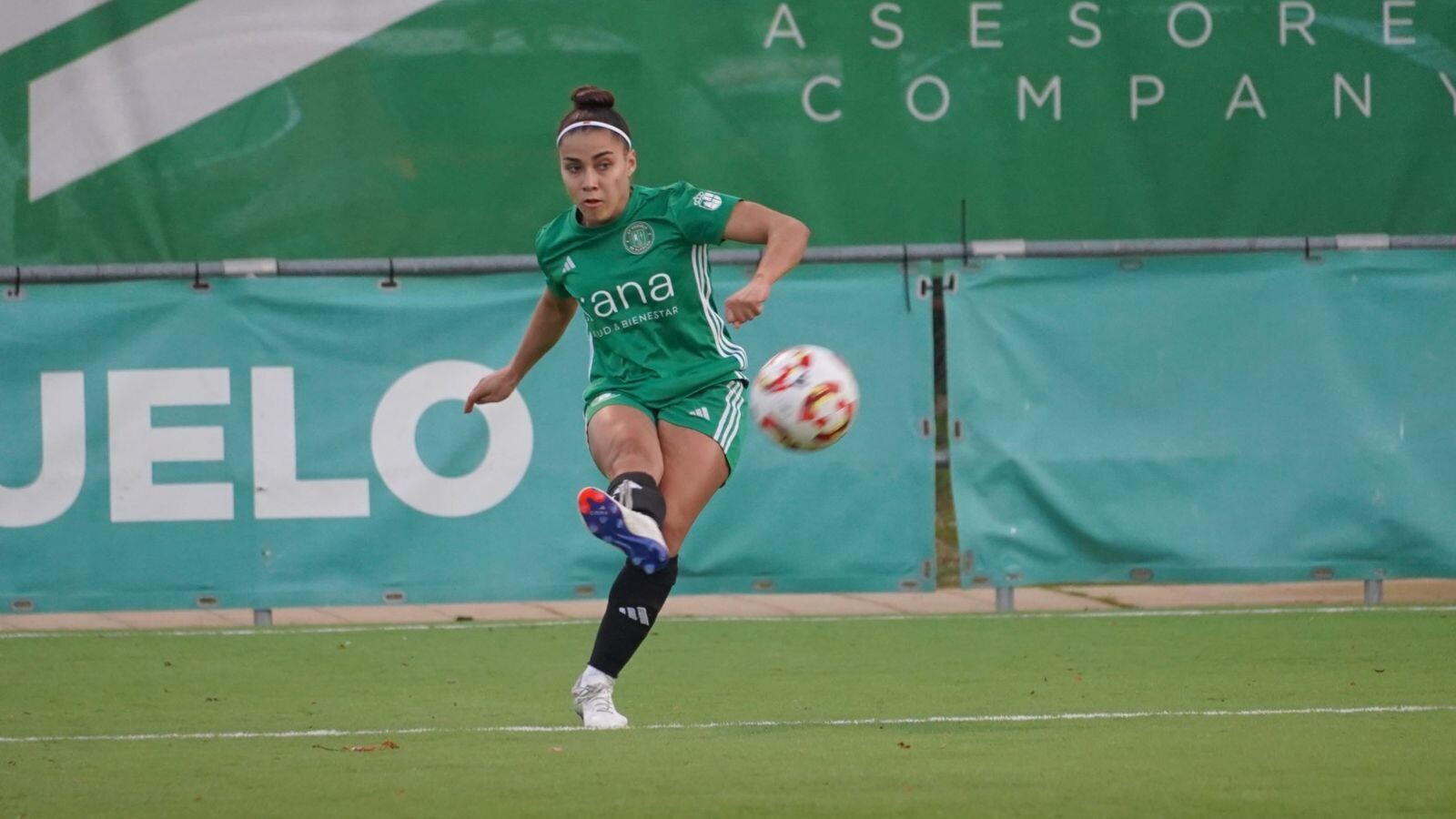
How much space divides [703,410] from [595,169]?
847 millimetres

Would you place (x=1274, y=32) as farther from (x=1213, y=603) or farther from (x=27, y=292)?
(x=27, y=292)

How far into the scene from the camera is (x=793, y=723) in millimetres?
6680

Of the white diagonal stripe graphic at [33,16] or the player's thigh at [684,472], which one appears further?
the white diagonal stripe graphic at [33,16]

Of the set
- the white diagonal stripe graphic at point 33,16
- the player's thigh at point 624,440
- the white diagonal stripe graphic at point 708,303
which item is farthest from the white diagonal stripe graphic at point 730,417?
the white diagonal stripe graphic at point 33,16

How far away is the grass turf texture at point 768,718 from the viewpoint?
203 inches

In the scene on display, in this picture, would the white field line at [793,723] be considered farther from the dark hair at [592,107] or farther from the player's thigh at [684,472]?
the dark hair at [592,107]

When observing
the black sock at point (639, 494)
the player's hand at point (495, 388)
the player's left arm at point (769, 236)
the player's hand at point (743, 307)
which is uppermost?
the player's left arm at point (769, 236)

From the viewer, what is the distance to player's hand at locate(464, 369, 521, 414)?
6.98 metres

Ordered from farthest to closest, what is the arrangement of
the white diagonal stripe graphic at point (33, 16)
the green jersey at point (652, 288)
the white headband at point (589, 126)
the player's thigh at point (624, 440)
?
the white diagonal stripe graphic at point (33, 16), the green jersey at point (652, 288), the white headband at point (589, 126), the player's thigh at point (624, 440)

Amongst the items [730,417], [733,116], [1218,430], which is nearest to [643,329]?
[730,417]

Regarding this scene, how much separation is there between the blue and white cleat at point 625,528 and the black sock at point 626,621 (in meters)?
0.46

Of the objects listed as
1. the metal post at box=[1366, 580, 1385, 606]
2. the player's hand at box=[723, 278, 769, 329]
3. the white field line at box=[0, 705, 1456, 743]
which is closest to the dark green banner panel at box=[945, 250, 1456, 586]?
the metal post at box=[1366, 580, 1385, 606]

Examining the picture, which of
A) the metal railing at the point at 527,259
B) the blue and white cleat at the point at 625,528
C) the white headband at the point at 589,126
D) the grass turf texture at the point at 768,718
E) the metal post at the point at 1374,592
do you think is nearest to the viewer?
the grass turf texture at the point at 768,718

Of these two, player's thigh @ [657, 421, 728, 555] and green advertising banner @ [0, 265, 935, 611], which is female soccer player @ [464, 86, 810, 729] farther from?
green advertising banner @ [0, 265, 935, 611]
